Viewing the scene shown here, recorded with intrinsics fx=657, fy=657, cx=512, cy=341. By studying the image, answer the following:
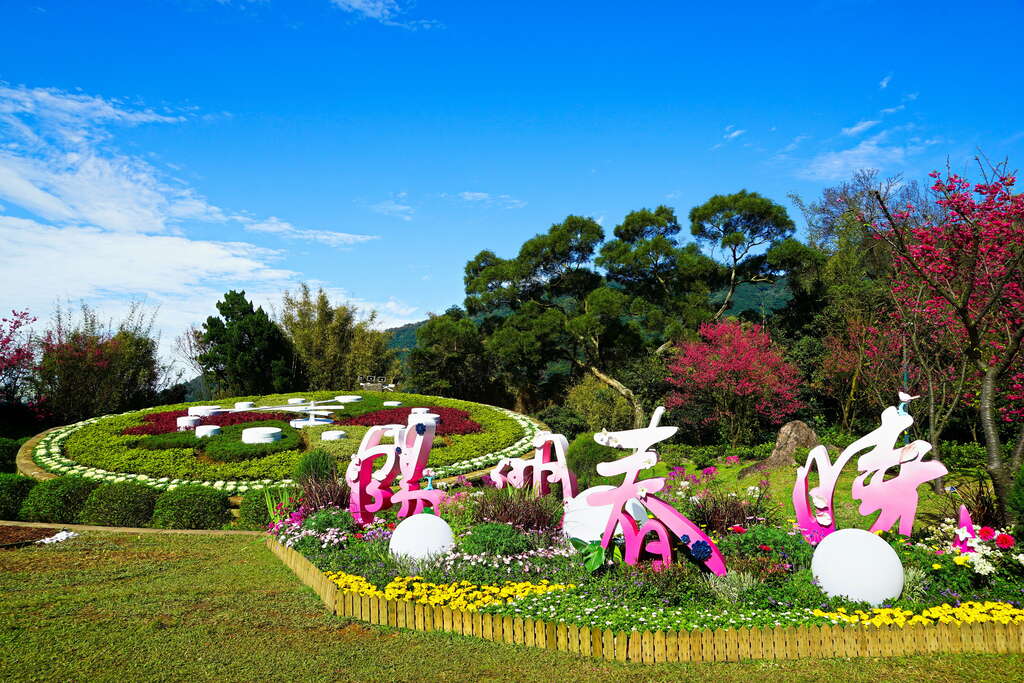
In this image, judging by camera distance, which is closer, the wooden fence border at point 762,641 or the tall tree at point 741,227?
the wooden fence border at point 762,641

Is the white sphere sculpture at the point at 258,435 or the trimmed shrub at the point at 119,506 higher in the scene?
the white sphere sculpture at the point at 258,435

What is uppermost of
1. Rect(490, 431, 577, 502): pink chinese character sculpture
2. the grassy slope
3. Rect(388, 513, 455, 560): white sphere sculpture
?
Rect(490, 431, 577, 502): pink chinese character sculpture

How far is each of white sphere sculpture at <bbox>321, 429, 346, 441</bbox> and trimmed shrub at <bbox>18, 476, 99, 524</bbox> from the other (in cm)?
397

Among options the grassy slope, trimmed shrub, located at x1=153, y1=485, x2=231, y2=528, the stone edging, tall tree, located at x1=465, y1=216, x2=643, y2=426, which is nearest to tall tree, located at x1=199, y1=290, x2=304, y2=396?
tall tree, located at x1=465, y1=216, x2=643, y2=426

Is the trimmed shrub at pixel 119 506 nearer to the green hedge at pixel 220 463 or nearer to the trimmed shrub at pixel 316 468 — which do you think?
the green hedge at pixel 220 463

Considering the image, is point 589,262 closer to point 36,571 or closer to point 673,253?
point 673,253

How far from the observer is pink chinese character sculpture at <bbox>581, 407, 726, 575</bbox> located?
6031mm

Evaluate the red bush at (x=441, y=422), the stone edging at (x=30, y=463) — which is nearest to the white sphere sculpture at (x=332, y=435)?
the red bush at (x=441, y=422)

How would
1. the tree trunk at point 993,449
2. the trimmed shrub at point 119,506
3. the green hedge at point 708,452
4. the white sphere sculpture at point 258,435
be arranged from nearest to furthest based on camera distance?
the tree trunk at point 993,449 < the trimmed shrub at point 119,506 < the white sphere sculpture at point 258,435 < the green hedge at point 708,452

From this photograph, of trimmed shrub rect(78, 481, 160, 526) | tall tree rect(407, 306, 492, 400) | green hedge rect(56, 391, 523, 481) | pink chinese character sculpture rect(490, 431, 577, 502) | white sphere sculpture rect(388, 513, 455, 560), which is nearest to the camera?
white sphere sculpture rect(388, 513, 455, 560)

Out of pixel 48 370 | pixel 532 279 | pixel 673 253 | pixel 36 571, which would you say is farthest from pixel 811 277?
pixel 48 370

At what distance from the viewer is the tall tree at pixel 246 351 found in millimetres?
22188

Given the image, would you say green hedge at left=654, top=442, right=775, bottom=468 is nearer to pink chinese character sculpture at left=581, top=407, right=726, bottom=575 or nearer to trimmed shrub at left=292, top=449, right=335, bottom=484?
trimmed shrub at left=292, top=449, right=335, bottom=484

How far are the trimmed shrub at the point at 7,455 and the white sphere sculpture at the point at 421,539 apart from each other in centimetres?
1108
